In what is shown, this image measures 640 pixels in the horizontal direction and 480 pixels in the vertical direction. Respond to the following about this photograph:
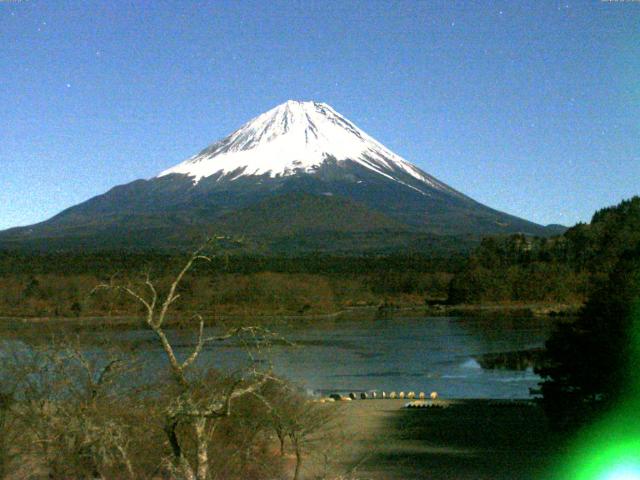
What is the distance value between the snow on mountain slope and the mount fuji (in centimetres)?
20

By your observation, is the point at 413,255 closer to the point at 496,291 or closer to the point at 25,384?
the point at 496,291

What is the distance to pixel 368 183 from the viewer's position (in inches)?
6156

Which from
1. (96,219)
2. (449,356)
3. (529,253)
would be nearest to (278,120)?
(96,219)

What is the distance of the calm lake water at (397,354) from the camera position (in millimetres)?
26500

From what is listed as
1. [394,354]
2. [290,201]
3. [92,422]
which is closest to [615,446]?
[92,422]

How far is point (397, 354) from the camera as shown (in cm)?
3616

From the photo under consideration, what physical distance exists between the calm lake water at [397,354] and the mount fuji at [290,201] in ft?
192

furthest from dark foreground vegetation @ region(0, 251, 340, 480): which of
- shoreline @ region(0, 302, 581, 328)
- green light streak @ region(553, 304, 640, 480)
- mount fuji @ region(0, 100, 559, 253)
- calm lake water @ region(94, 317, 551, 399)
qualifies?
mount fuji @ region(0, 100, 559, 253)

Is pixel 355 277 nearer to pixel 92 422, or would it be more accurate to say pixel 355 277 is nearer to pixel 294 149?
pixel 92 422

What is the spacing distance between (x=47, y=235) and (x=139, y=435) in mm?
123133

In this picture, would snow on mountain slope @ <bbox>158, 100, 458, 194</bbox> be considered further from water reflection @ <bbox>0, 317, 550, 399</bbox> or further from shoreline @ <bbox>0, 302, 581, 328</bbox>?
water reflection @ <bbox>0, 317, 550, 399</bbox>

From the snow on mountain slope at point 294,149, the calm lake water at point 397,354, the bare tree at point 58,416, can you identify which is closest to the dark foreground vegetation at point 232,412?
the bare tree at point 58,416

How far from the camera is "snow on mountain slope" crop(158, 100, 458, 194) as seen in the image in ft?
545

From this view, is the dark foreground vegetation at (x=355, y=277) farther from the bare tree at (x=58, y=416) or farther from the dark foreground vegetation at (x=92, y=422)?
the bare tree at (x=58, y=416)
